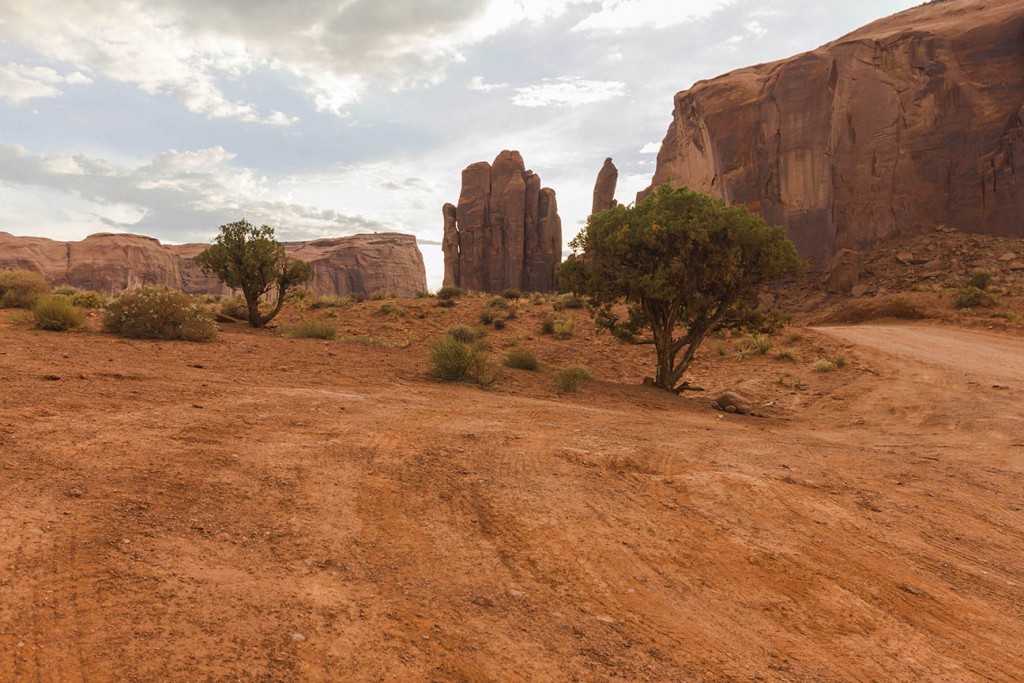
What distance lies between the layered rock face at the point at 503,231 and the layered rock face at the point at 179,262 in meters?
10.5

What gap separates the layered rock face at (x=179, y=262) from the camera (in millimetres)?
74375

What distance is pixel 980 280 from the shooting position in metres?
26.1

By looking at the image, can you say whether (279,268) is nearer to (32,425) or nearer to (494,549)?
(32,425)

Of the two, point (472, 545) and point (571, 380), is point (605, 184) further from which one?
point (472, 545)

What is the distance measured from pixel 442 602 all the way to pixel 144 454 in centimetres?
285

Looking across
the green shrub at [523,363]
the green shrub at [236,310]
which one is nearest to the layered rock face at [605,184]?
the green shrub at [236,310]

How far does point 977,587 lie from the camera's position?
11.6 ft

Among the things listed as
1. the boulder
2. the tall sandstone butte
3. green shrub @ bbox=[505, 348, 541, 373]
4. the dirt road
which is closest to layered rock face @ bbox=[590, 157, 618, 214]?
the tall sandstone butte

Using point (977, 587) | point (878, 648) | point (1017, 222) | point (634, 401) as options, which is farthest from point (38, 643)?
point (1017, 222)

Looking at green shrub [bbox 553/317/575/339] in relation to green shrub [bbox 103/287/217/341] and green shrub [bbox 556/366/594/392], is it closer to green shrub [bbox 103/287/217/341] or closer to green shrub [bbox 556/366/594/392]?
green shrub [bbox 556/366/594/392]

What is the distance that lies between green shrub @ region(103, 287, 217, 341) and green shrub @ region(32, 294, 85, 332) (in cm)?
60

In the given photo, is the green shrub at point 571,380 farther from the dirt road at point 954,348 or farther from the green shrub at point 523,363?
the dirt road at point 954,348

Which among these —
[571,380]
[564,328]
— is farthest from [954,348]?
[571,380]

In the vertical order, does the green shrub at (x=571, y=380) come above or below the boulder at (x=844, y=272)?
below
